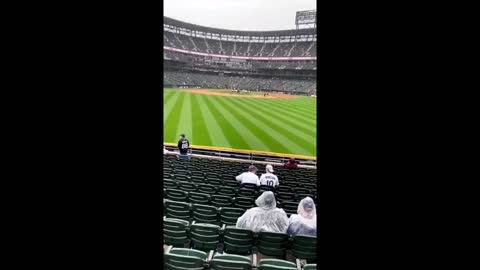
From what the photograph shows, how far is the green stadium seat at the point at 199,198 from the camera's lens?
530 centimetres

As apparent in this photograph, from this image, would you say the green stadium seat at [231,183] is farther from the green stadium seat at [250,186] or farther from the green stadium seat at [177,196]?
the green stadium seat at [177,196]

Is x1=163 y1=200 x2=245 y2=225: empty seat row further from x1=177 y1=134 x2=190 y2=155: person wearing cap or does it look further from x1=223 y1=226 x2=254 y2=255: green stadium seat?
x1=177 y1=134 x2=190 y2=155: person wearing cap

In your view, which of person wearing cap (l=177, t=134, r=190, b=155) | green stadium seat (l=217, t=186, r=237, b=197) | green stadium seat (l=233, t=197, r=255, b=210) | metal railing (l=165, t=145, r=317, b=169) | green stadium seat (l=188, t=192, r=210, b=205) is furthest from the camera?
metal railing (l=165, t=145, r=317, b=169)

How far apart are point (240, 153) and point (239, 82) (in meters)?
26.6

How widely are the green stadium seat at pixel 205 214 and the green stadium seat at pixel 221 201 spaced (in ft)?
1.63

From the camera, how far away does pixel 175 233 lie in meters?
4.00

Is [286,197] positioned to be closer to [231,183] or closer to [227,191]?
[227,191]

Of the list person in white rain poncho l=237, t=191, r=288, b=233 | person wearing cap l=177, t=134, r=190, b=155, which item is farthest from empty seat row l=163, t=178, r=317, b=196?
person wearing cap l=177, t=134, r=190, b=155

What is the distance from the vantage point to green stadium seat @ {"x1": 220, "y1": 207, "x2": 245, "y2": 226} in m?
4.61

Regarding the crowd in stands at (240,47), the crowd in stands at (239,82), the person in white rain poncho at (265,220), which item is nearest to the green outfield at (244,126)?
the person in white rain poncho at (265,220)

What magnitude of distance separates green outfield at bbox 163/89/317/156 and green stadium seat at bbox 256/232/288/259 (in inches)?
337
